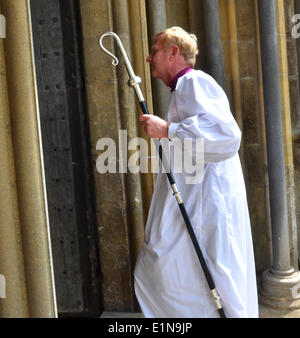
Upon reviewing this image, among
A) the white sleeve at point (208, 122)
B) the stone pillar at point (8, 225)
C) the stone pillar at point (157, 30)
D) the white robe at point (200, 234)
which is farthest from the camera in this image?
the stone pillar at point (157, 30)

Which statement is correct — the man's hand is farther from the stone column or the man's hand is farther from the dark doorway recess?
the stone column

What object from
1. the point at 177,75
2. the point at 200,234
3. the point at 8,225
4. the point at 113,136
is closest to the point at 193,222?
the point at 200,234

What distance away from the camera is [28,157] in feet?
4.95

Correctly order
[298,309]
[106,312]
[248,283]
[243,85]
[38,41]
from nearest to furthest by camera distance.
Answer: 1. [248,283]
2. [38,41]
3. [106,312]
4. [298,309]
5. [243,85]

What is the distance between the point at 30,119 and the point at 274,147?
2.01 m

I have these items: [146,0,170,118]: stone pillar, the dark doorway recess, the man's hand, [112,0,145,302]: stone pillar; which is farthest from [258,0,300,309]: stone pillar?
the man's hand

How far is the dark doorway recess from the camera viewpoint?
2.64m

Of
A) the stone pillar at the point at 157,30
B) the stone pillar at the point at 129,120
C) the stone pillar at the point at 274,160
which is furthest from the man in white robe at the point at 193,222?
the stone pillar at the point at 274,160

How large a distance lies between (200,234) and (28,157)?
2.97ft

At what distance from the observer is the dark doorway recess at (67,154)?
2643 millimetres

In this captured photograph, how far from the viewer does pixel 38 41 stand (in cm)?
266

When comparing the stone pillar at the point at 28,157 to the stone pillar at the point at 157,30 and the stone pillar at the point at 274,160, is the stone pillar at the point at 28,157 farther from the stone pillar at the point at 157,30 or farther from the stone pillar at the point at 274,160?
the stone pillar at the point at 274,160
